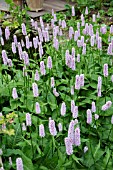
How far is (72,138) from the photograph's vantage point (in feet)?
8.14

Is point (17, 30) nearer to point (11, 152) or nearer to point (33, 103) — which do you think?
point (33, 103)

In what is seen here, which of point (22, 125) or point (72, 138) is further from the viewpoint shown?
point (22, 125)

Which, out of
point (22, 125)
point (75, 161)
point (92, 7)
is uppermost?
point (92, 7)

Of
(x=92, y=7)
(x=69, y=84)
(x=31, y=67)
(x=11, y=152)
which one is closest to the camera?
(x=11, y=152)

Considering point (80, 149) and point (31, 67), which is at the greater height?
point (31, 67)

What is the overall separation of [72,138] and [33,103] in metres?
1.02

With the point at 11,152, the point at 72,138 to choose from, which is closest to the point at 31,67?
the point at 11,152

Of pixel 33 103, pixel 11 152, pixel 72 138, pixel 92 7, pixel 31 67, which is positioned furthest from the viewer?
pixel 92 7

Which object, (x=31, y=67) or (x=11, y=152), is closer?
(x=11, y=152)

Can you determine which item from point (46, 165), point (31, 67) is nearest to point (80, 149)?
point (46, 165)

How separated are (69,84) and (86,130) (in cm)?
64

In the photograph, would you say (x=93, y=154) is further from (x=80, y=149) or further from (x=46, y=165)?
(x=46, y=165)

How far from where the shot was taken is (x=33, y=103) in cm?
343

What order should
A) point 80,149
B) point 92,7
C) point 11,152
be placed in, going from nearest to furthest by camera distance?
point 11,152
point 80,149
point 92,7
